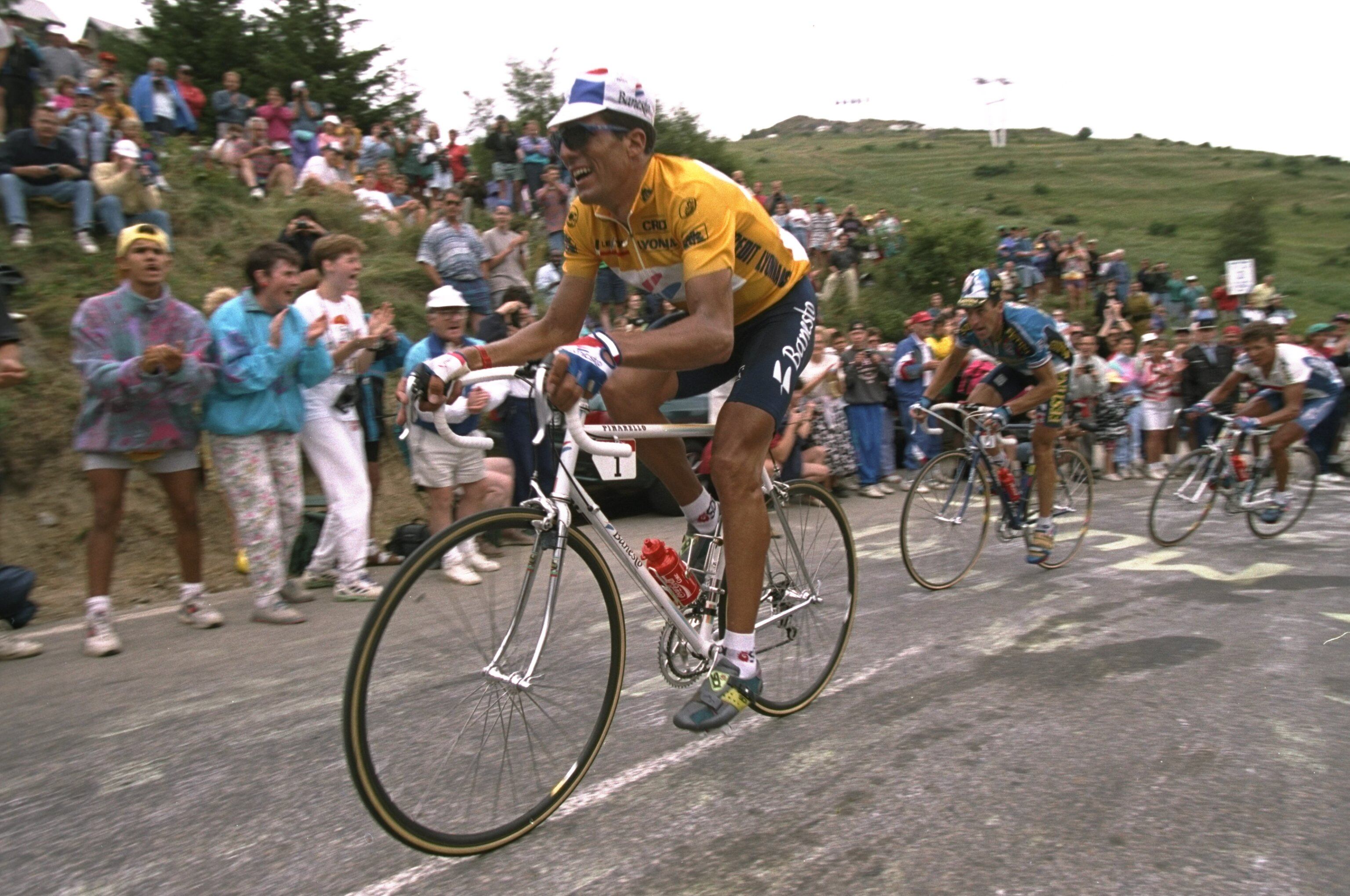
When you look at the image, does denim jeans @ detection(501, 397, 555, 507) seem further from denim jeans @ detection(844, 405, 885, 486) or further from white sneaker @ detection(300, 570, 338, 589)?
denim jeans @ detection(844, 405, 885, 486)

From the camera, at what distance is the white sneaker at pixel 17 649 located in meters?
5.53

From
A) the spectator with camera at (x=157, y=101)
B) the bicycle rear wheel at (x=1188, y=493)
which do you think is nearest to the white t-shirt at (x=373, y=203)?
the spectator with camera at (x=157, y=101)

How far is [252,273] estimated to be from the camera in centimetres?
632

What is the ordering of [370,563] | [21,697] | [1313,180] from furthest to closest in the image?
[1313,180]
[370,563]
[21,697]

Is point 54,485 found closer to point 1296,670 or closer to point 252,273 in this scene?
point 252,273

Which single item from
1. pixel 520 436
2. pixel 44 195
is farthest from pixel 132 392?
pixel 44 195

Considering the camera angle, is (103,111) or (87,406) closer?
(87,406)

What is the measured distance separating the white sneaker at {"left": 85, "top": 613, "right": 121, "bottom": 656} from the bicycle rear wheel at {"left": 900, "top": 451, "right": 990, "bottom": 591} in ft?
16.2

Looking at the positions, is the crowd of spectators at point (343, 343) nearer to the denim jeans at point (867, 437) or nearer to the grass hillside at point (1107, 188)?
the denim jeans at point (867, 437)

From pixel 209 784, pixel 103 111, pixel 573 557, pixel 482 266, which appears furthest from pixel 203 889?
pixel 103 111

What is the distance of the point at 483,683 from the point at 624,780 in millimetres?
821

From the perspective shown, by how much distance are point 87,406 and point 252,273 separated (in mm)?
1271

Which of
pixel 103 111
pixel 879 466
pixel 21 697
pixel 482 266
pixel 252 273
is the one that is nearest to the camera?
pixel 21 697

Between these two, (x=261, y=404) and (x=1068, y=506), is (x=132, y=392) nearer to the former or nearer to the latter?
(x=261, y=404)
